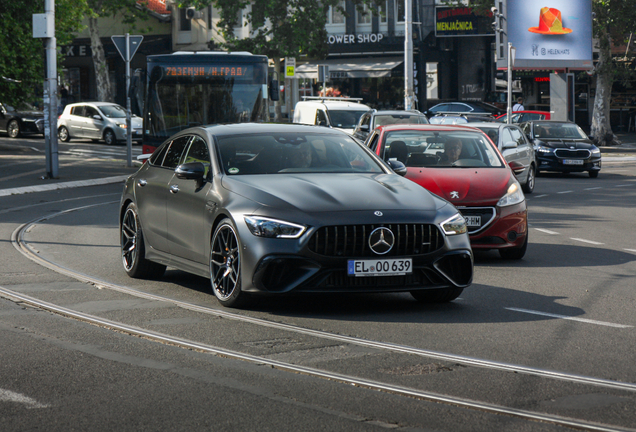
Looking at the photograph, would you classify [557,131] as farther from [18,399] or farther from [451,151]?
[18,399]

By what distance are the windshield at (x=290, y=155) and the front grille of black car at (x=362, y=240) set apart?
1246 mm

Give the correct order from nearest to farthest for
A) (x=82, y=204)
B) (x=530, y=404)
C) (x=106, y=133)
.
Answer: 1. (x=530, y=404)
2. (x=82, y=204)
3. (x=106, y=133)

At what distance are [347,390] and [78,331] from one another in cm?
247

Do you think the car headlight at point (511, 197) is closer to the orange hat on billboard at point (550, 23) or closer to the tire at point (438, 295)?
the tire at point (438, 295)

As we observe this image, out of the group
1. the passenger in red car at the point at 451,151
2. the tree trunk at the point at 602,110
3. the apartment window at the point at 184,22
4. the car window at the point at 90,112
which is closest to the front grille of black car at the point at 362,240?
the passenger in red car at the point at 451,151

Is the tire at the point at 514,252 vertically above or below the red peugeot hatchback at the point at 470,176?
below

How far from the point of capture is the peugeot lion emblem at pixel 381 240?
7.21 meters

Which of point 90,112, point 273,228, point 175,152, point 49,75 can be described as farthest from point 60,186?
point 90,112

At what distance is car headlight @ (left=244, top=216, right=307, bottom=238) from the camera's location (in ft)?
23.5

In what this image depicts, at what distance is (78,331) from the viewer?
682 cm

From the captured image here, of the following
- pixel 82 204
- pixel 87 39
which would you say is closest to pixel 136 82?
pixel 82 204

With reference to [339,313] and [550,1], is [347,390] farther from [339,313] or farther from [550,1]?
[550,1]

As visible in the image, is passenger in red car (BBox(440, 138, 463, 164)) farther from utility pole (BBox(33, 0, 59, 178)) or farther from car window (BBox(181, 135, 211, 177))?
utility pole (BBox(33, 0, 59, 178))

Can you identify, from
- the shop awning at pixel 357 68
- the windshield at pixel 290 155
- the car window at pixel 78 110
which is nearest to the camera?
the windshield at pixel 290 155
